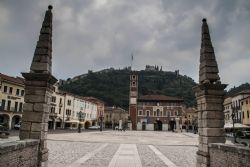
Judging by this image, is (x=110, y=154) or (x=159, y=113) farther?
(x=159, y=113)

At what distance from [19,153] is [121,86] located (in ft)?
448

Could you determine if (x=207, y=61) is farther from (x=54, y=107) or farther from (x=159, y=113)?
(x=159, y=113)

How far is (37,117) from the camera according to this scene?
34.5ft

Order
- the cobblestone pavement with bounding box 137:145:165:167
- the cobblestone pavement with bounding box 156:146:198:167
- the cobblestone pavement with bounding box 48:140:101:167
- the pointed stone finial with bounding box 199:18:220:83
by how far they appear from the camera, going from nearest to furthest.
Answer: the pointed stone finial with bounding box 199:18:220:83 → the cobblestone pavement with bounding box 48:140:101:167 → the cobblestone pavement with bounding box 137:145:165:167 → the cobblestone pavement with bounding box 156:146:198:167

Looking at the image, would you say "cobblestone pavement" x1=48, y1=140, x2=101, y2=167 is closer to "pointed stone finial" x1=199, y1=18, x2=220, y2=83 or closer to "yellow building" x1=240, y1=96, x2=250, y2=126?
"pointed stone finial" x1=199, y1=18, x2=220, y2=83

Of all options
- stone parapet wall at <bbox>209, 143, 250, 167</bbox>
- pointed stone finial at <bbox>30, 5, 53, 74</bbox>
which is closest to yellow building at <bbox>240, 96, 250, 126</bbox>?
stone parapet wall at <bbox>209, 143, 250, 167</bbox>

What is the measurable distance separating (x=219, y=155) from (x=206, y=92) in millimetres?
2647

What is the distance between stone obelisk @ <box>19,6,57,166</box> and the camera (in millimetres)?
10461

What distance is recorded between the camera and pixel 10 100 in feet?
167

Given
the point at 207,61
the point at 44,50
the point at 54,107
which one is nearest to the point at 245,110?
the point at 54,107

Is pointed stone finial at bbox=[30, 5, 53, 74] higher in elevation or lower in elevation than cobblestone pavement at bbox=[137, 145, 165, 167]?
higher

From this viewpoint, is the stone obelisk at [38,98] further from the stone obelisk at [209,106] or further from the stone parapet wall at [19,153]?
the stone obelisk at [209,106]

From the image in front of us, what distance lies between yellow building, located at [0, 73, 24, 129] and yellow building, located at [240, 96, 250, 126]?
50.8m

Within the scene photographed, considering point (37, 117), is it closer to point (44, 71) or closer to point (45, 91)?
point (45, 91)
